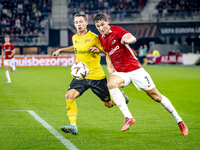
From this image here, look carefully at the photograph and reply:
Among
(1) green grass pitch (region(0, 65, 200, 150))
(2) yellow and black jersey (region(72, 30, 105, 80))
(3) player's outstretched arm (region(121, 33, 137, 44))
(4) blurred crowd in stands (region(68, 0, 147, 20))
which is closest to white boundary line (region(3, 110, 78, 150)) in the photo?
(1) green grass pitch (region(0, 65, 200, 150))

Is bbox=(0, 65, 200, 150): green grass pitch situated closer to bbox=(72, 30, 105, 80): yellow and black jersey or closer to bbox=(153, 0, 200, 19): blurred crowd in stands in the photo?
bbox=(72, 30, 105, 80): yellow and black jersey

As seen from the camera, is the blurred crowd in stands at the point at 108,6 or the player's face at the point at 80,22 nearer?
the player's face at the point at 80,22

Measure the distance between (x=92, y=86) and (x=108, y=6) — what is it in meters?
34.9

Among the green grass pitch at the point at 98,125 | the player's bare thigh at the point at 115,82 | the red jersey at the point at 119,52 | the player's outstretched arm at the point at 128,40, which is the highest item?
the player's outstretched arm at the point at 128,40

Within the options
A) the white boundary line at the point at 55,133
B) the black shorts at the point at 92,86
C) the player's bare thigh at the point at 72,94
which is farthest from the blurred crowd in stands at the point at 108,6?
the player's bare thigh at the point at 72,94

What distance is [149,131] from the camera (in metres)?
5.52

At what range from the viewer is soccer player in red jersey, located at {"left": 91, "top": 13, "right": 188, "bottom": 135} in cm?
532

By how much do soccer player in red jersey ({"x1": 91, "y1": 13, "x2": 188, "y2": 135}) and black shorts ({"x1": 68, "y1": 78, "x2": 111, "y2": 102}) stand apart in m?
0.38

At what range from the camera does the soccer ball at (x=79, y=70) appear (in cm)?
542

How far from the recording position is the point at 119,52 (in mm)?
5465

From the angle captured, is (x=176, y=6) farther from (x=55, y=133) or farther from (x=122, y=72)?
(x=55, y=133)

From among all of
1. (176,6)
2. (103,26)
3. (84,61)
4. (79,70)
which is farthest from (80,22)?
(176,6)

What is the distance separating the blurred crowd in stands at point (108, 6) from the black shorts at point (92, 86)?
106ft

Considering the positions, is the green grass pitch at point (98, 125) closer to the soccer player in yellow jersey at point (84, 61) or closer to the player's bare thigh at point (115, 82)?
Answer: the soccer player in yellow jersey at point (84, 61)
